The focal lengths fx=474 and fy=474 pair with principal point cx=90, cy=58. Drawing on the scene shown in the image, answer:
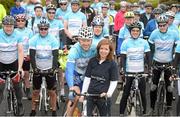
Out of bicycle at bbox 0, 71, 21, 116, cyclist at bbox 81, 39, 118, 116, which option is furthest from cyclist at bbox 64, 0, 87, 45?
cyclist at bbox 81, 39, 118, 116

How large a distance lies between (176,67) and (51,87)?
2.78 metres

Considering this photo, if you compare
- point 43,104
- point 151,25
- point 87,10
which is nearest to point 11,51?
point 43,104

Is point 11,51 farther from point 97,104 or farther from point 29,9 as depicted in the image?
point 29,9

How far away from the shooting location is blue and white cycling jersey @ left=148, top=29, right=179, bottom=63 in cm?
1070

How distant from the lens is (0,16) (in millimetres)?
14938

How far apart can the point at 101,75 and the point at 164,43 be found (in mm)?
3203

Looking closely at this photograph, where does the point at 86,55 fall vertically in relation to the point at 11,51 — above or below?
above

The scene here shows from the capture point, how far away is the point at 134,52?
10.2 metres

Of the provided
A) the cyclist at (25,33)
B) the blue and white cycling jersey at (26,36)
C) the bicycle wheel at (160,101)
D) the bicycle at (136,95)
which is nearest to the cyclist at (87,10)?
the cyclist at (25,33)

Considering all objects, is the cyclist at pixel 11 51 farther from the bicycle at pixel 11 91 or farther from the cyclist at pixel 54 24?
the cyclist at pixel 54 24

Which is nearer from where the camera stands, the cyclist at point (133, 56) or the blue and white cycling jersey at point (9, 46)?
the cyclist at point (133, 56)

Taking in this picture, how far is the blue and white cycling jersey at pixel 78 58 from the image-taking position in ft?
27.2

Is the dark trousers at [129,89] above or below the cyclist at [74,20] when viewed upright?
below

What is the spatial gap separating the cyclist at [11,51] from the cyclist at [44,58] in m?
0.29
